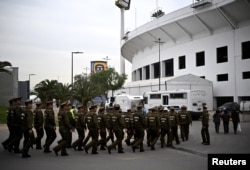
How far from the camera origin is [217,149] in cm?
1317

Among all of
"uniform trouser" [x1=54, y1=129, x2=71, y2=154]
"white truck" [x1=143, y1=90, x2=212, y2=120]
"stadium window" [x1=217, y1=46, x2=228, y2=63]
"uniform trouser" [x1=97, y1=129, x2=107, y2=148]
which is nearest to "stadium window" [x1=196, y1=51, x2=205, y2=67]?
"stadium window" [x1=217, y1=46, x2=228, y2=63]

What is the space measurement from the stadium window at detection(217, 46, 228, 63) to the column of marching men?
35.3 meters

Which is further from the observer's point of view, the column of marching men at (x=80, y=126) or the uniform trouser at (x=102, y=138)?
the uniform trouser at (x=102, y=138)

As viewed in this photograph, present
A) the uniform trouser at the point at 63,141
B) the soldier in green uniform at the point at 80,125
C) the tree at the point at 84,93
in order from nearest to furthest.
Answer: the uniform trouser at the point at 63,141 < the soldier in green uniform at the point at 80,125 < the tree at the point at 84,93

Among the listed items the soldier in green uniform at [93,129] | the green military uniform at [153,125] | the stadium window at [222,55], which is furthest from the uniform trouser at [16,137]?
the stadium window at [222,55]

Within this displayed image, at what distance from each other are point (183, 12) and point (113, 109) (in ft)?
130

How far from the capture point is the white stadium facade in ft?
143

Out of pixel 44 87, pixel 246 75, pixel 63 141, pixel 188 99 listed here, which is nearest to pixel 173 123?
pixel 63 141

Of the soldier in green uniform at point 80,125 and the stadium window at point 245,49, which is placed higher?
the stadium window at point 245,49

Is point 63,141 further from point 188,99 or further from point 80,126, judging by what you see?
point 188,99

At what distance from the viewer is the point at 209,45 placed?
4916cm

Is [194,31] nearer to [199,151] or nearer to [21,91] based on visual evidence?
[21,91]

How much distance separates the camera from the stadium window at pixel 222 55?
4722 cm

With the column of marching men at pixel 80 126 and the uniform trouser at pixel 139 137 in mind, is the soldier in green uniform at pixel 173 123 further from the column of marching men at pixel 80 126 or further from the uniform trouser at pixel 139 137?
the uniform trouser at pixel 139 137
